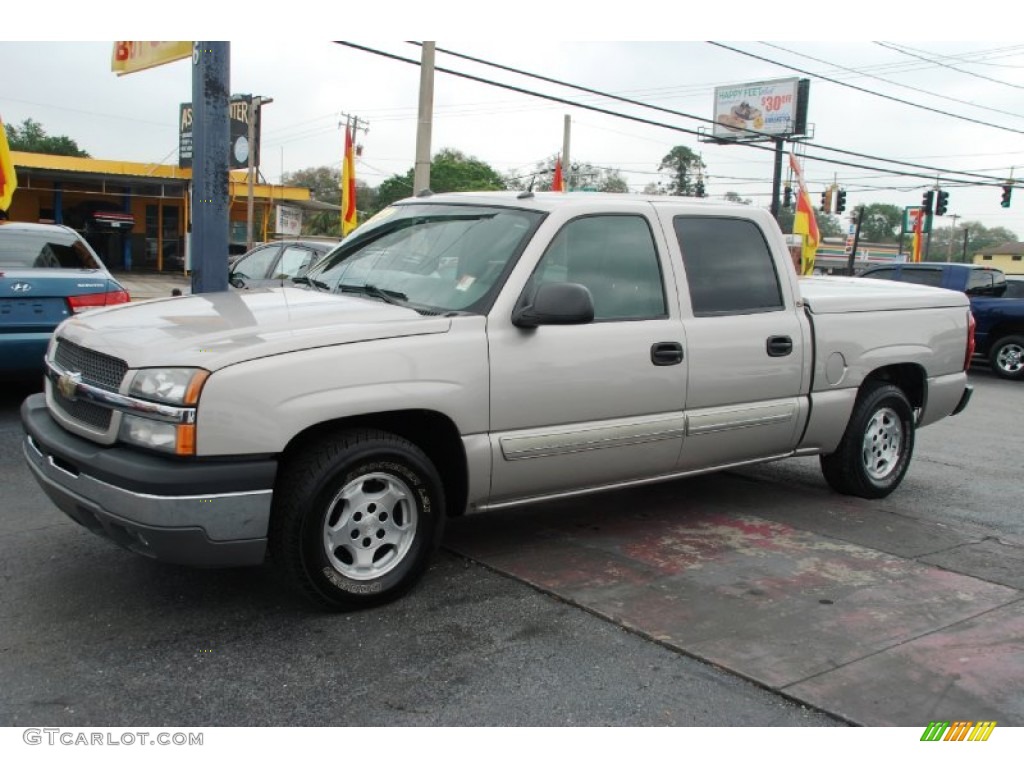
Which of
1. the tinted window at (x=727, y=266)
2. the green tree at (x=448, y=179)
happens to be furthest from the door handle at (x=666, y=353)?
the green tree at (x=448, y=179)

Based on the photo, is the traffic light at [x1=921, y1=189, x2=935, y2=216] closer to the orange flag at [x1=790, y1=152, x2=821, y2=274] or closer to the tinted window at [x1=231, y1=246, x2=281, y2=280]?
the orange flag at [x1=790, y1=152, x2=821, y2=274]

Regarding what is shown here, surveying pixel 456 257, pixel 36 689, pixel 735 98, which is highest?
pixel 735 98

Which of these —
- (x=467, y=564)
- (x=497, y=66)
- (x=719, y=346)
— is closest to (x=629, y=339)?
(x=719, y=346)

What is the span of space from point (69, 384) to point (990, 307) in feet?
49.4

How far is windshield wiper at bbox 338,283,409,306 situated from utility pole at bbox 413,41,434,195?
35.4ft

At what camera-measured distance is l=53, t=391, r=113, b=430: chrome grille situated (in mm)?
3682

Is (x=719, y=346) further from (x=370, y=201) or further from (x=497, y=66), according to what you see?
(x=370, y=201)

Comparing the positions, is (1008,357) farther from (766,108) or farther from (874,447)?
(766,108)

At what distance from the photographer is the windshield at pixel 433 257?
4430mm

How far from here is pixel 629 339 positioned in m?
4.67

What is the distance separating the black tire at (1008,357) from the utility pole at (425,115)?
9.68m

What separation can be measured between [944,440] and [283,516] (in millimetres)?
7183

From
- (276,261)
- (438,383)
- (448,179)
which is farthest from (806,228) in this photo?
(448,179)

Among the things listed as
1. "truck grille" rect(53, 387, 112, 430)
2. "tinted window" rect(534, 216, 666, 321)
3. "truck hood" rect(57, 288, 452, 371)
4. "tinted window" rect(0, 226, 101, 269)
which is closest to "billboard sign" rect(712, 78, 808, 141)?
"tinted window" rect(0, 226, 101, 269)
